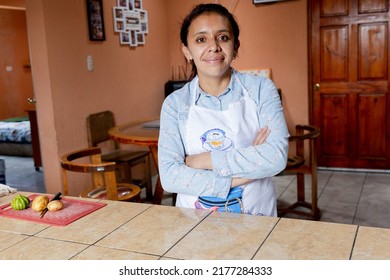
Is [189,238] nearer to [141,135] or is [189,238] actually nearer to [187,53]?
[187,53]

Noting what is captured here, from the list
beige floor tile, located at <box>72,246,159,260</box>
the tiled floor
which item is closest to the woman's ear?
beige floor tile, located at <box>72,246,159,260</box>

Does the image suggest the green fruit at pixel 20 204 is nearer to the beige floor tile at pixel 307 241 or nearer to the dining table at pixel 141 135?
the beige floor tile at pixel 307 241

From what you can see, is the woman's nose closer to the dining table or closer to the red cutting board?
the red cutting board

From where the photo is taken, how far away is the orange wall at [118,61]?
3.45 metres

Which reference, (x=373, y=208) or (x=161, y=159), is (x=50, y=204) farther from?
(x=373, y=208)

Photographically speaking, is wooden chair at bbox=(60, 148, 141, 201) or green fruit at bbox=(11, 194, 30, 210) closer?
green fruit at bbox=(11, 194, 30, 210)

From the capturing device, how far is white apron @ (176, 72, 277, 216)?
1479 mm

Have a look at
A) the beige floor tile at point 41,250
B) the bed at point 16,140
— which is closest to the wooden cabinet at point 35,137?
the bed at point 16,140

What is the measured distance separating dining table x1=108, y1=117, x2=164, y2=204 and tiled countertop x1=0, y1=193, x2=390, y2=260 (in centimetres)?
168

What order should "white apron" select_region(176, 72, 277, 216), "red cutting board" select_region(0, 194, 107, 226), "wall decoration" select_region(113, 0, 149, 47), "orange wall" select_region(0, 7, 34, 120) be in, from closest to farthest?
1. "red cutting board" select_region(0, 194, 107, 226)
2. "white apron" select_region(176, 72, 277, 216)
3. "wall decoration" select_region(113, 0, 149, 47)
4. "orange wall" select_region(0, 7, 34, 120)

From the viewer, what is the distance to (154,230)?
1157 millimetres

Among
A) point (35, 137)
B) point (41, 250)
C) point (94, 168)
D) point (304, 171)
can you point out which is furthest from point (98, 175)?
point (35, 137)
